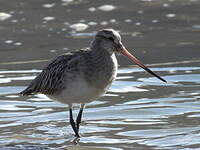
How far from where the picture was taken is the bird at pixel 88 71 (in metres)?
8.63

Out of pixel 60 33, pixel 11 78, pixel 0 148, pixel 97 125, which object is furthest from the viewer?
pixel 60 33

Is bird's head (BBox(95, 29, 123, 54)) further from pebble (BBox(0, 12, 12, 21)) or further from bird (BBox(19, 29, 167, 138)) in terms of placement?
pebble (BBox(0, 12, 12, 21))

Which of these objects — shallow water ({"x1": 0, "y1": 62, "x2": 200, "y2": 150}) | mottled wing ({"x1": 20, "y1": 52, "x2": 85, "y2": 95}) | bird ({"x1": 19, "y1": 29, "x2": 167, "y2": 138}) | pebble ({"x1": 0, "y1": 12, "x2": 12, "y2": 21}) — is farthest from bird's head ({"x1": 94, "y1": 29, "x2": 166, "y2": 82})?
pebble ({"x1": 0, "y1": 12, "x2": 12, "y2": 21})

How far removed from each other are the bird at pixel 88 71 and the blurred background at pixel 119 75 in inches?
20.7

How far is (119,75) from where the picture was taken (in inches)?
449

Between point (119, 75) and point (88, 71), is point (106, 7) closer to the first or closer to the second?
point (119, 75)

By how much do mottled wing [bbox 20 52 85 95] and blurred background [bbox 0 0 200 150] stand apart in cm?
47

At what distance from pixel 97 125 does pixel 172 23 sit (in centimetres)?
598

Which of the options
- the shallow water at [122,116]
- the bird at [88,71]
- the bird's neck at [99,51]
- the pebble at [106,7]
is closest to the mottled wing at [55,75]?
the bird at [88,71]

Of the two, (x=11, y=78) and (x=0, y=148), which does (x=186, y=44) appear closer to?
(x=11, y=78)

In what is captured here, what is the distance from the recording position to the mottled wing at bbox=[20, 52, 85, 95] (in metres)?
8.85

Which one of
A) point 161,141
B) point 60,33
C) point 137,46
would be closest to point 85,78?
point 161,141

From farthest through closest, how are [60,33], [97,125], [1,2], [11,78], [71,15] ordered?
[1,2] → [71,15] → [60,33] → [11,78] → [97,125]

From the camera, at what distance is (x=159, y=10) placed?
15891 millimetres
